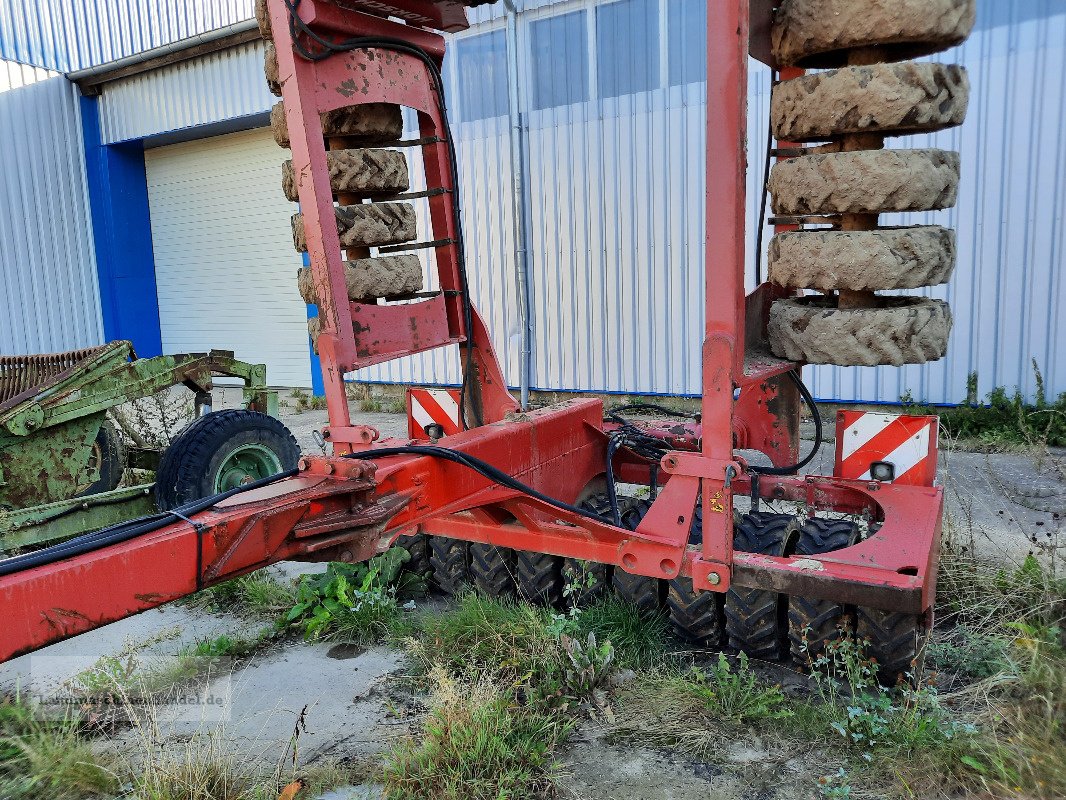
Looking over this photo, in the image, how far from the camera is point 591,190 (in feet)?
28.6

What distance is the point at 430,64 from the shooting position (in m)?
3.62

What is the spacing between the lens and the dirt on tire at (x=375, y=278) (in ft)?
11.0

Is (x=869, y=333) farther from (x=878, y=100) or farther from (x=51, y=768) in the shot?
(x=51, y=768)

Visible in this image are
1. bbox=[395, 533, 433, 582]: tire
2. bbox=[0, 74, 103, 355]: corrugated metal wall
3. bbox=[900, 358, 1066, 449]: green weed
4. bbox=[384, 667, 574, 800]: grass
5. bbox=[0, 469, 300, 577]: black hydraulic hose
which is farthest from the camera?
bbox=[0, 74, 103, 355]: corrugated metal wall

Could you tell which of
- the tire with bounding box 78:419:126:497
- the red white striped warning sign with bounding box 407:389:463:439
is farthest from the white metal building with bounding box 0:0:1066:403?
the tire with bounding box 78:419:126:497

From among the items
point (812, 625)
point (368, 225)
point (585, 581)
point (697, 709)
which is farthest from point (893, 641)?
point (368, 225)

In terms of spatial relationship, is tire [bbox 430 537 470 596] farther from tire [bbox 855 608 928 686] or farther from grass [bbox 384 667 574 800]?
tire [bbox 855 608 928 686]

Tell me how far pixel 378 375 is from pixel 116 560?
929 cm

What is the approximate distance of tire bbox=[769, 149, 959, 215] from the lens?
2.57 m

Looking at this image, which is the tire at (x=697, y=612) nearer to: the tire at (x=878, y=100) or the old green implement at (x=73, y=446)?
the tire at (x=878, y=100)

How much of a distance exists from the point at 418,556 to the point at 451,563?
228 mm

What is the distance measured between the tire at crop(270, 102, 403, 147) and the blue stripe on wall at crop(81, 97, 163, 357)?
1230 centimetres

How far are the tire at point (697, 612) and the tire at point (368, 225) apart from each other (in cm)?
193

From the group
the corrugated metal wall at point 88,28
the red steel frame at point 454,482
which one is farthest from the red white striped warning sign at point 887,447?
the corrugated metal wall at point 88,28
